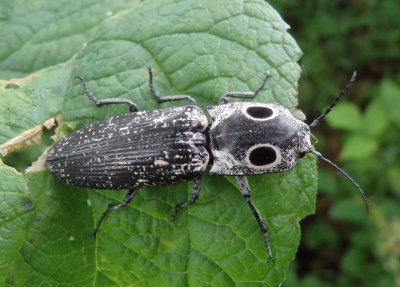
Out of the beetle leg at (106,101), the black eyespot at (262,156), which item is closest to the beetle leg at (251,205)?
the black eyespot at (262,156)

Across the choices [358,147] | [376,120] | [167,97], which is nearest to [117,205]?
[167,97]

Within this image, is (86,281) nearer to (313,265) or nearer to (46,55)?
(46,55)

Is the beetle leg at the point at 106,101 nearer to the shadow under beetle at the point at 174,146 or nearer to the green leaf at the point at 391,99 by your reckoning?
the shadow under beetle at the point at 174,146

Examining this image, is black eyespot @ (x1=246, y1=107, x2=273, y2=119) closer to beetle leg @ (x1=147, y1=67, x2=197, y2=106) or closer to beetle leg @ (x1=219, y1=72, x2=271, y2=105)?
beetle leg @ (x1=219, y1=72, x2=271, y2=105)

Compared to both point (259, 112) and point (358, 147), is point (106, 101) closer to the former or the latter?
point (259, 112)

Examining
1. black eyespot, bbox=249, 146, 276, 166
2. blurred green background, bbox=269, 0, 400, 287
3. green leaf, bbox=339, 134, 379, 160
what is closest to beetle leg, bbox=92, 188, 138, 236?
black eyespot, bbox=249, 146, 276, 166

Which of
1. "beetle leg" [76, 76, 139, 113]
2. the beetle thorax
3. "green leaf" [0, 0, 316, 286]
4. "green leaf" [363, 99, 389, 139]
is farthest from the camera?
"green leaf" [363, 99, 389, 139]

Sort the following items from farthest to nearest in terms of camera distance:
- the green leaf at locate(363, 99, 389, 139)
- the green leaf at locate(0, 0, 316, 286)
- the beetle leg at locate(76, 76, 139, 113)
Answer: the green leaf at locate(363, 99, 389, 139) < the beetle leg at locate(76, 76, 139, 113) < the green leaf at locate(0, 0, 316, 286)
